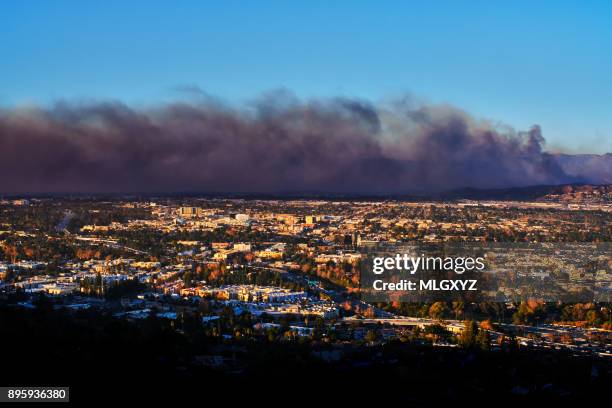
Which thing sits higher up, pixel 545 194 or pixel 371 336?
pixel 545 194

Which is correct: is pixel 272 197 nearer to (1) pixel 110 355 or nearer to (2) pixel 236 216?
(2) pixel 236 216

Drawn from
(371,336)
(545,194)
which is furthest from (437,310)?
(545,194)

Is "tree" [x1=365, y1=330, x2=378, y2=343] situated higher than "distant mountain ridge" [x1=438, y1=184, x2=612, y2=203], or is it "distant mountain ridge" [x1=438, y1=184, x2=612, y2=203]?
"distant mountain ridge" [x1=438, y1=184, x2=612, y2=203]

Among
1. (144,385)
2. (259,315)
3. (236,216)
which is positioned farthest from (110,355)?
(236,216)

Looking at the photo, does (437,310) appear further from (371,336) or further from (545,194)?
(545,194)

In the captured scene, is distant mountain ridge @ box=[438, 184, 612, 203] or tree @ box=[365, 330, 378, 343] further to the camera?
distant mountain ridge @ box=[438, 184, 612, 203]

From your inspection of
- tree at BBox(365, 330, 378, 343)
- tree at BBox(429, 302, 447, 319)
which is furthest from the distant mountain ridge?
tree at BBox(365, 330, 378, 343)

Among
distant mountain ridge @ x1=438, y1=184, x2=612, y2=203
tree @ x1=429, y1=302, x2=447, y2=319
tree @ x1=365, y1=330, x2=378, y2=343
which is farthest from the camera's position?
distant mountain ridge @ x1=438, y1=184, x2=612, y2=203

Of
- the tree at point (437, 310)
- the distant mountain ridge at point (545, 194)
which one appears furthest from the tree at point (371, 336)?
the distant mountain ridge at point (545, 194)

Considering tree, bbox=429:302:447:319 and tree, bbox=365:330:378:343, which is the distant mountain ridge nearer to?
tree, bbox=429:302:447:319

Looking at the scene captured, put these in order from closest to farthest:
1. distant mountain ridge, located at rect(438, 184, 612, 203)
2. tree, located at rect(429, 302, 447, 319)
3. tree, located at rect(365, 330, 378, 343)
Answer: tree, located at rect(365, 330, 378, 343)
tree, located at rect(429, 302, 447, 319)
distant mountain ridge, located at rect(438, 184, 612, 203)

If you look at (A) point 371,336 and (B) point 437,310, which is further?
(B) point 437,310
